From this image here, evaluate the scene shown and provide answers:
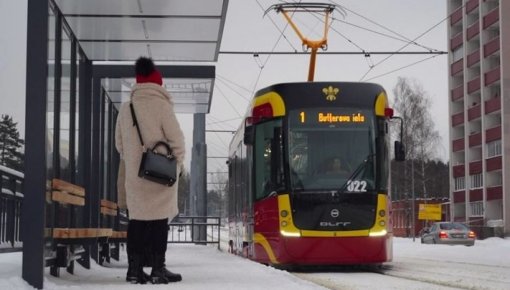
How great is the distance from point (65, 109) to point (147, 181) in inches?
101

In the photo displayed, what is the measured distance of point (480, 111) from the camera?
76.2 metres

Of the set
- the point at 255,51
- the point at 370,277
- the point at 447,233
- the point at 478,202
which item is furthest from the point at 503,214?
the point at 370,277

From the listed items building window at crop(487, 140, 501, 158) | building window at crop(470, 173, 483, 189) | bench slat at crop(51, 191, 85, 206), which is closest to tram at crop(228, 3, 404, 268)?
bench slat at crop(51, 191, 85, 206)

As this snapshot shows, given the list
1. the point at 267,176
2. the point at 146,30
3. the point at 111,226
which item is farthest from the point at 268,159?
the point at 146,30

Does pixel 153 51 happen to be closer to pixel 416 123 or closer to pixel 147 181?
pixel 147 181

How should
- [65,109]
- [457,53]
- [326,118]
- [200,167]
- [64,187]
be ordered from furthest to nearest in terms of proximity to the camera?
[457,53] < [200,167] < [326,118] < [65,109] < [64,187]

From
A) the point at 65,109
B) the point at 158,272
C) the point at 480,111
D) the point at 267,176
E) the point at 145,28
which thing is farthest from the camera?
the point at 480,111

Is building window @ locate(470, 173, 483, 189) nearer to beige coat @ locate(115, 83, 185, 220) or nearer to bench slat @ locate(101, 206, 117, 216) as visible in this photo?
bench slat @ locate(101, 206, 117, 216)

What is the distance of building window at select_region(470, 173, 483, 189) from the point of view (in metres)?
76.5

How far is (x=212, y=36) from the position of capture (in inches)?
548

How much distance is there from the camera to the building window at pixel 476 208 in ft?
248

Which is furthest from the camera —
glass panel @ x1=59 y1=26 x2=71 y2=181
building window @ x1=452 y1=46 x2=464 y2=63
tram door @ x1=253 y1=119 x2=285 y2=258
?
building window @ x1=452 y1=46 x2=464 y2=63

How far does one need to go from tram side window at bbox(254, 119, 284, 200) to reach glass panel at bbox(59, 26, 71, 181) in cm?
536

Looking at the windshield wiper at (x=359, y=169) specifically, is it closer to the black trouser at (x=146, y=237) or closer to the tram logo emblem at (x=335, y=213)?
the tram logo emblem at (x=335, y=213)
